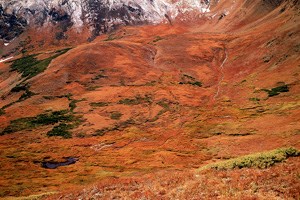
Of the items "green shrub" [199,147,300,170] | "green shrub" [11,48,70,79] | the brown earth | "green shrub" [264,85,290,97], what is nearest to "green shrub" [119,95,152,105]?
the brown earth

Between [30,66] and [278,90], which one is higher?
[30,66]

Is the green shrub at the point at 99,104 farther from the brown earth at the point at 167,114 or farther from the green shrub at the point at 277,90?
the green shrub at the point at 277,90

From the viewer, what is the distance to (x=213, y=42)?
153625 mm

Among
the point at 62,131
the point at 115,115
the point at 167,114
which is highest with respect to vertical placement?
the point at 62,131

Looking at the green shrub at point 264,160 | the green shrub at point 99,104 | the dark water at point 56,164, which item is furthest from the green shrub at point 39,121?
the green shrub at point 264,160

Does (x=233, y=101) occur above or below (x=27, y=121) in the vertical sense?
below

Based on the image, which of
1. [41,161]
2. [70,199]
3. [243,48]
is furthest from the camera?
[243,48]

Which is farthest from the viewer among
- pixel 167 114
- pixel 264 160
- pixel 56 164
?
pixel 167 114

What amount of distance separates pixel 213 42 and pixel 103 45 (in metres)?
55.7

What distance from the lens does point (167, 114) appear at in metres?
90.1

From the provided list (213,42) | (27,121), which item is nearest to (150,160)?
(27,121)

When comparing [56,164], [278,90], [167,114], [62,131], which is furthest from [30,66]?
[278,90]

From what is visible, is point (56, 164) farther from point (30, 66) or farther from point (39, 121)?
point (30, 66)

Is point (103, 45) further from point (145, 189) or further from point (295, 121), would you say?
point (145, 189)
